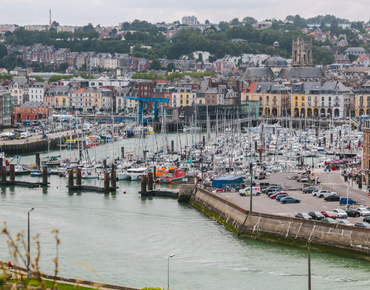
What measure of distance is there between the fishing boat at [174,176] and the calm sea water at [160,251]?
4.87 metres

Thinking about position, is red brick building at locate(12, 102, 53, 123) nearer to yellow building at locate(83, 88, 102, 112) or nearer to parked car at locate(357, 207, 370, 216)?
yellow building at locate(83, 88, 102, 112)

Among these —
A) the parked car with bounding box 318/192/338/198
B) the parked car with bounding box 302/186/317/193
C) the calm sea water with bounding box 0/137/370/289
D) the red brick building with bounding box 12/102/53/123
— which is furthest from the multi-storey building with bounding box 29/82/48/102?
the parked car with bounding box 318/192/338/198

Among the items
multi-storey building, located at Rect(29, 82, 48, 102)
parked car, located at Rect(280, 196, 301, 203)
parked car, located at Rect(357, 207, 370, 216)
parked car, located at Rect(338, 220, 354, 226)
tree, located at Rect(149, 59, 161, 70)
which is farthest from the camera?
tree, located at Rect(149, 59, 161, 70)

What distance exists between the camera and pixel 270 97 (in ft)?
224

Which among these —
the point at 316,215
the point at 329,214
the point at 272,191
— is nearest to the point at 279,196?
the point at 272,191

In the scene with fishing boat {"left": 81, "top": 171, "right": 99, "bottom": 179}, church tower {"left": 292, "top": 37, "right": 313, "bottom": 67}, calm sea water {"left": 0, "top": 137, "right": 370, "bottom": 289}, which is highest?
church tower {"left": 292, "top": 37, "right": 313, "bottom": 67}

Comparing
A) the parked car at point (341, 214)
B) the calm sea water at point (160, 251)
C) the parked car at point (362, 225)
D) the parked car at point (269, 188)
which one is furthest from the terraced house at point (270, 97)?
the parked car at point (362, 225)

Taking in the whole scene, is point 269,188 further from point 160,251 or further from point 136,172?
point 136,172

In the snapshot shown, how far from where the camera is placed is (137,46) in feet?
416

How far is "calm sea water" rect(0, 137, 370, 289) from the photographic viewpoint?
682 inches

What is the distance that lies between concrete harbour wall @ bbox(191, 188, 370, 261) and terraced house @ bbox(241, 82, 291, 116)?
44670mm

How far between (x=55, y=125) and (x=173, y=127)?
10967mm

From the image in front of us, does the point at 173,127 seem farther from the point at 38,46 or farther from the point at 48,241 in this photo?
the point at 38,46

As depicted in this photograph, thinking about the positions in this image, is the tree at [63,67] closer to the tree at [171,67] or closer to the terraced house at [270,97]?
the tree at [171,67]
